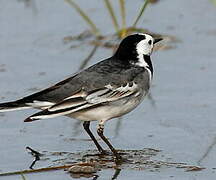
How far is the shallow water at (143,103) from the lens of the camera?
711 cm

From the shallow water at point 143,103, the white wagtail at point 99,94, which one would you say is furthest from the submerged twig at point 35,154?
the white wagtail at point 99,94

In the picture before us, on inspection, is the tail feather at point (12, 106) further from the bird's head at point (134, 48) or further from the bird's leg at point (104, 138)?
the bird's head at point (134, 48)

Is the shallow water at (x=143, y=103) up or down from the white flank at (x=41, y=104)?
down

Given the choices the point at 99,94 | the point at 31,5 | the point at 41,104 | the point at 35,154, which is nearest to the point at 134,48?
the point at 99,94

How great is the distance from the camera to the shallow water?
280 inches

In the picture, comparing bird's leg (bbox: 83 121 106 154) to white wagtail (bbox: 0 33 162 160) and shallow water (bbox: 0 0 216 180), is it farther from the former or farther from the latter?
shallow water (bbox: 0 0 216 180)

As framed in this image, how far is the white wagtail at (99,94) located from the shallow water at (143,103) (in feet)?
1.37

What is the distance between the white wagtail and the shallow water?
16.4 inches

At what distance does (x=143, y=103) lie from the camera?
8391mm

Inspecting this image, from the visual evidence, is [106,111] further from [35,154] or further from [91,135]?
[35,154]

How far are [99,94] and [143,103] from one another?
149cm

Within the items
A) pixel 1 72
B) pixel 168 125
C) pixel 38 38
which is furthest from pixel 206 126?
pixel 38 38

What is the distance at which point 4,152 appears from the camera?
23.2 feet

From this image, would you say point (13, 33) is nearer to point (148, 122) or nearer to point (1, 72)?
point (1, 72)
